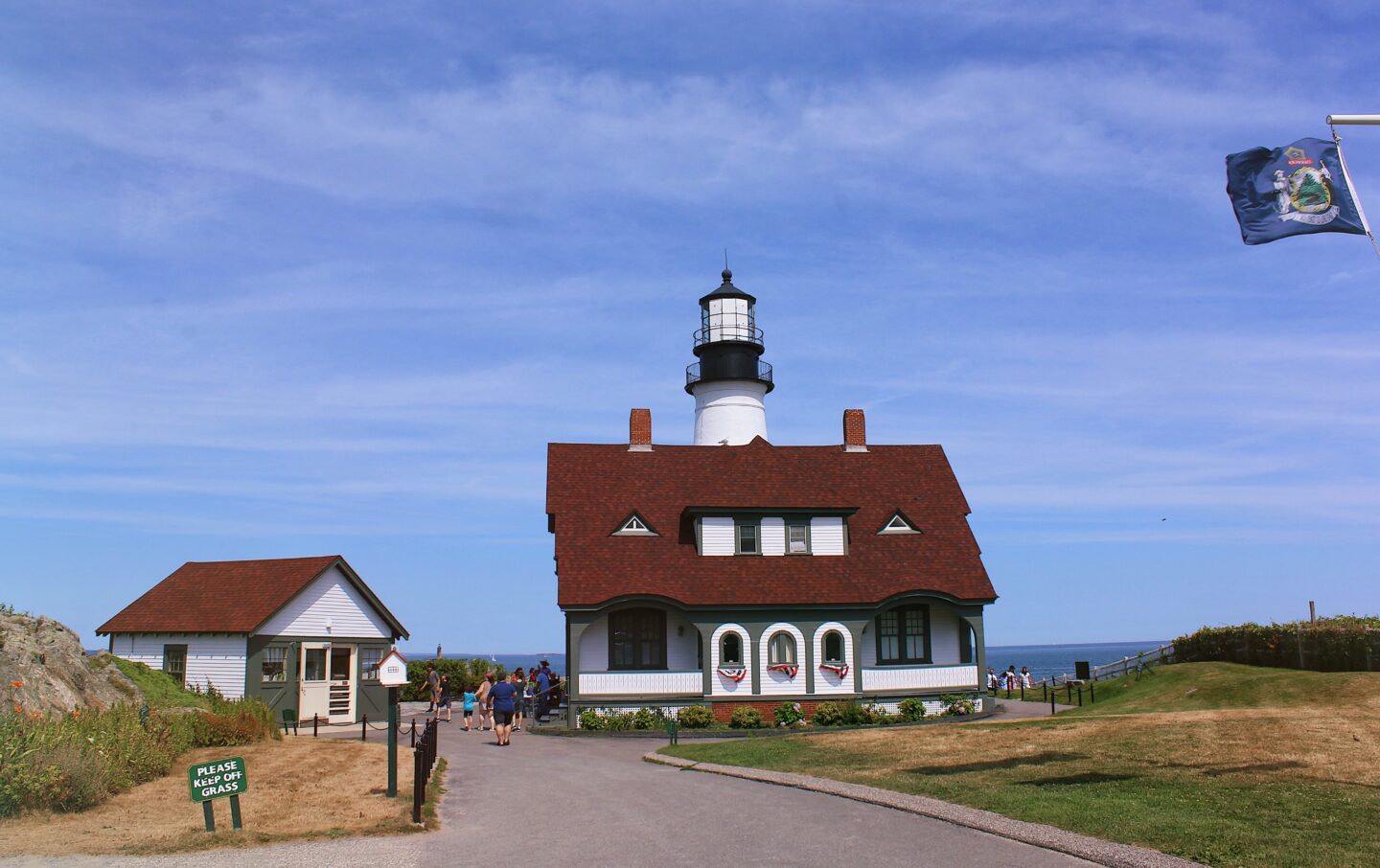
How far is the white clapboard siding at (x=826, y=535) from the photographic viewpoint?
34.0m

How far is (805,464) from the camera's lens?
3656cm

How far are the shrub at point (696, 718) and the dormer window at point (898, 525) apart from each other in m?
8.82

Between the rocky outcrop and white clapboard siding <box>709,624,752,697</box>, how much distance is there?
14.8m

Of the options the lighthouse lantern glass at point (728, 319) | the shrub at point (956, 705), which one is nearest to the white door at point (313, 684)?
the shrub at point (956, 705)

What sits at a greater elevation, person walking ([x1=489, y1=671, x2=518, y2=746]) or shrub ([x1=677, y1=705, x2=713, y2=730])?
person walking ([x1=489, y1=671, x2=518, y2=746])

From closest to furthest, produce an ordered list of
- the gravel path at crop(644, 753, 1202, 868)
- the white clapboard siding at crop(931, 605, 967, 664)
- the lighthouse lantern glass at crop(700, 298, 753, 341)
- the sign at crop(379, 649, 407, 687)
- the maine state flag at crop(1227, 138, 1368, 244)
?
the gravel path at crop(644, 753, 1202, 868), the maine state flag at crop(1227, 138, 1368, 244), the sign at crop(379, 649, 407, 687), the white clapboard siding at crop(931, 605, 967, 664), the lighthouse lantern glass at crop(700, 298, 753, 341)

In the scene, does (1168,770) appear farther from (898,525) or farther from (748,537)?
(898,525)

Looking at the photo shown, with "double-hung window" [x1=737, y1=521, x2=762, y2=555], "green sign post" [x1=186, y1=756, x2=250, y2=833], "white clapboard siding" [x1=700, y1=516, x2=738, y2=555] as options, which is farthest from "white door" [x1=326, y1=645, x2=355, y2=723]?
"green sign post" [x1=186, y1=756, x2=250, y2=833]

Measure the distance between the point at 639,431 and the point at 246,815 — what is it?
79.2ft

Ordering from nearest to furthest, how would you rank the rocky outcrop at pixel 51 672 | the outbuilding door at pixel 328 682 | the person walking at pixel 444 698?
the rocky outcrop at pixel 51 672 → the outbuilding door at pixel 328 682 → the person walking at pixel 444 698

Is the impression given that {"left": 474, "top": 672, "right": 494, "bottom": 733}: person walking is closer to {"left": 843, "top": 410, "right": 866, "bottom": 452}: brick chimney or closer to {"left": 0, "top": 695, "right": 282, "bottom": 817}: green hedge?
Result: {"left": 0, "top": 695, "right": 282, "bottom": 817}: green hedge

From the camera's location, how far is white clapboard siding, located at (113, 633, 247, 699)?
2997 cm

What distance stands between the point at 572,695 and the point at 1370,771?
20.3 metres

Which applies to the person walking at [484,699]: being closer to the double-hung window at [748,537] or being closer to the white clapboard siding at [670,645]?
the white clapboard siding at [670,645]
